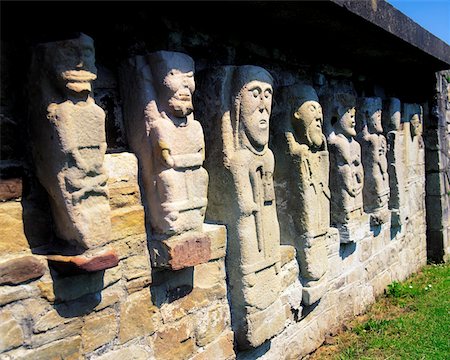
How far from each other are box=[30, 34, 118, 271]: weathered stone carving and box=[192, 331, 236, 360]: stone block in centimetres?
94

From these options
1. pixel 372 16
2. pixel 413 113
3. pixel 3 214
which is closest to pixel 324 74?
pixel 372 16

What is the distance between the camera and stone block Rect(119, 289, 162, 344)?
7.23 ft

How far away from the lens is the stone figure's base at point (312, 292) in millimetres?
3391

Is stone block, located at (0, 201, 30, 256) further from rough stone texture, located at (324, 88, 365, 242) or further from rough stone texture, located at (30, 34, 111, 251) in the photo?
rough stone texture, located at (324, 88, 365, 242)

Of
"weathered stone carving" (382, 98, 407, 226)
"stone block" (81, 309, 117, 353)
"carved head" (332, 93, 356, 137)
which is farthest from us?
"weathered stone carving" (382, 98, 407, 226)

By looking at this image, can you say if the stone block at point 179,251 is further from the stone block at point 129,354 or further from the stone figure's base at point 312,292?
the stone figure's base at point 312,292

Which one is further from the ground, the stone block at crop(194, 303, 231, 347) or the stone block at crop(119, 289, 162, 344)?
the stone block at crop(119, 289, 162, 344)

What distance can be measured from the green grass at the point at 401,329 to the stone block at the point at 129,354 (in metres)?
1.73

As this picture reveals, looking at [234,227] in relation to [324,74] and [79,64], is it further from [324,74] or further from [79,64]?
[324,74]

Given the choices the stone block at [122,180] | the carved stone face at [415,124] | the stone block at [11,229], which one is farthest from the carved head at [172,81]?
the carved stone face at [415,124]

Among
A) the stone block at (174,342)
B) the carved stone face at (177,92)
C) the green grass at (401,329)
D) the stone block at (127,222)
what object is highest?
the carved stone face at (177,92)

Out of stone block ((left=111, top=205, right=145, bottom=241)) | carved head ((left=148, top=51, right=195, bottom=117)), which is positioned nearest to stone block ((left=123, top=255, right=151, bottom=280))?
stone block ((left=111, top=205, right=145, bottom=241))

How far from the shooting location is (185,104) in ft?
7.46

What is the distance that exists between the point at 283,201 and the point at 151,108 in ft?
4.62
